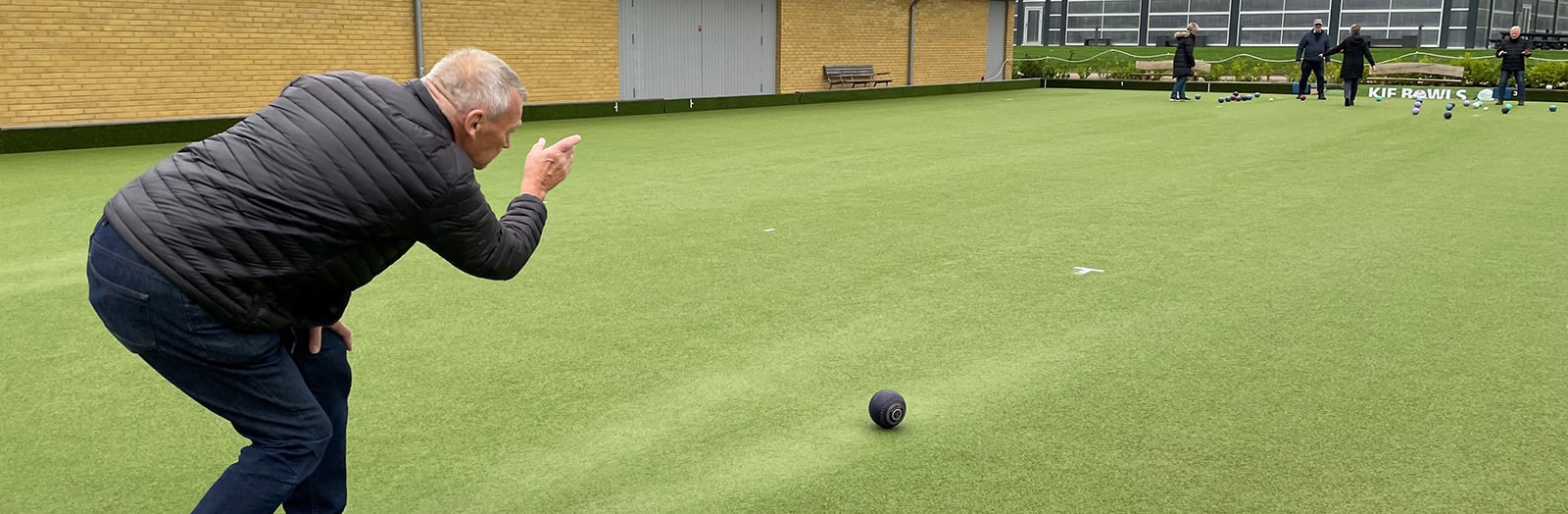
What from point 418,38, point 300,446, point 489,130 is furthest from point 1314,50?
point 300,446

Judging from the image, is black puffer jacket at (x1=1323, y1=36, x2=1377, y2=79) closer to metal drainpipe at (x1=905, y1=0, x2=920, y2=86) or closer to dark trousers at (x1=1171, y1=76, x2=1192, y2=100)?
dark trousers at (x1=1171, y1=76, x2=1192, y2=100)

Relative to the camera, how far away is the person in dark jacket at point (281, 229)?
7.39 feet

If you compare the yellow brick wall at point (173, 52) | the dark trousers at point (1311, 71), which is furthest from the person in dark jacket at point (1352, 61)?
the yellow brick wall at point (173, 52)

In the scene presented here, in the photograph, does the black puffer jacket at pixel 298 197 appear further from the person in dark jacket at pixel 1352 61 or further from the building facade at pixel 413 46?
the person in dark jacket at pixel 1352 61

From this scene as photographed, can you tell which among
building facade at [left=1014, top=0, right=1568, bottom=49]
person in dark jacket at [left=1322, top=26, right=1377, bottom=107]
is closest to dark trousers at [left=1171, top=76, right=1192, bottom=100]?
person in dark jacket at [left=1322, top=26, right=1377, bottom=107]

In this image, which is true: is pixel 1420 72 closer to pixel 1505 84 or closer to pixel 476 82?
pixel 1505 84

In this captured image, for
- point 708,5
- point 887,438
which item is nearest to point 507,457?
point 887,438

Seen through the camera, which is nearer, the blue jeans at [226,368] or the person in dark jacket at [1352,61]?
the blue jeans at [226,368]

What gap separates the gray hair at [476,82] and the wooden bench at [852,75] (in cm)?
2193

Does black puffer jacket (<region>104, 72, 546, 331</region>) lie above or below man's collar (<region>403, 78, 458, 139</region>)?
below

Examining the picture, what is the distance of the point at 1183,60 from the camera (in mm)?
21672

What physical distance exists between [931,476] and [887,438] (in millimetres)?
342

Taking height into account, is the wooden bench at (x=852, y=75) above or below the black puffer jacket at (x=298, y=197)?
below

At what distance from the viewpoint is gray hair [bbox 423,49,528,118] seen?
2392mm
